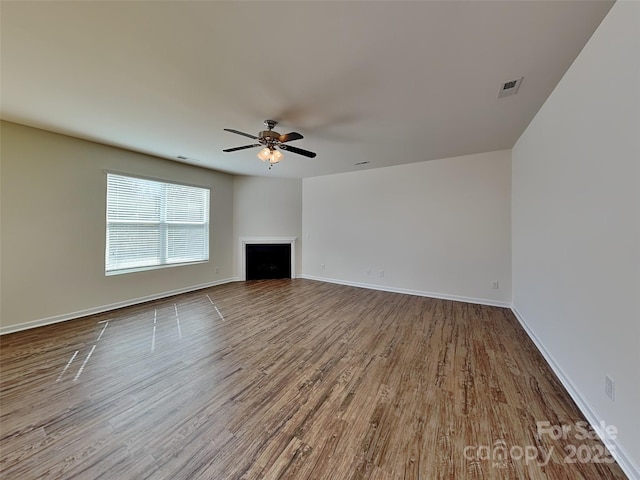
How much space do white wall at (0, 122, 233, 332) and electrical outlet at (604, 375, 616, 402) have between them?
5.69 metres

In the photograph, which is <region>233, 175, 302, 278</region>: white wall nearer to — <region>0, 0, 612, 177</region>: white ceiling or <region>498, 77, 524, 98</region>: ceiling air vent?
<region>0, 0, 612, 177</region>: white ceiling

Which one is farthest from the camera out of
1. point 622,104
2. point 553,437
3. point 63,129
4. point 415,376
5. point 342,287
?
point 342,287

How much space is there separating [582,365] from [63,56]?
177 inches

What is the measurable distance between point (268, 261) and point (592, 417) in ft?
18.6

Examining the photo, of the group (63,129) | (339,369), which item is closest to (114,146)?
(63,129)

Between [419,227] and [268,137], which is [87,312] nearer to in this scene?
[268,137]

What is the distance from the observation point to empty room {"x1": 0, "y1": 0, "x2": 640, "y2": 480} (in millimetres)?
1397

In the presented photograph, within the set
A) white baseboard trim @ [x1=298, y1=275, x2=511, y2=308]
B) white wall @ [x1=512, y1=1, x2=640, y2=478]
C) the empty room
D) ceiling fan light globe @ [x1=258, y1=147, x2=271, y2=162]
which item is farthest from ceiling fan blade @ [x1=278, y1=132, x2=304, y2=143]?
white baseboard trim @ [x1=298, y1=275, x2=511, y2=308]

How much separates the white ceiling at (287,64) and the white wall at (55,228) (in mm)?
387

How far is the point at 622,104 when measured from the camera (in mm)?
1369

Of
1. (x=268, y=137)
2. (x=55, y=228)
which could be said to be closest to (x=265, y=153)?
(x=268, y=137)

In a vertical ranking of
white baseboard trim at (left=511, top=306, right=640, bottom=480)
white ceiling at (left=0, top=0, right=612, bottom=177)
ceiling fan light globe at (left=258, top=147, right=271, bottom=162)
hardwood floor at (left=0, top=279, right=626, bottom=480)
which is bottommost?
hardwood floor at (left=0, top=279, right=626, bottom=480)

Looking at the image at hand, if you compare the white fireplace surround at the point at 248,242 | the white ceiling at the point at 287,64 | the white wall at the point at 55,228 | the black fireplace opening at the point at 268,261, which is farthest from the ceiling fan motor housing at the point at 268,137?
the black fireplace opening at the point at 268,261

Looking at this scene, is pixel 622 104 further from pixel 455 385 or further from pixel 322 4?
pixel 455 385
